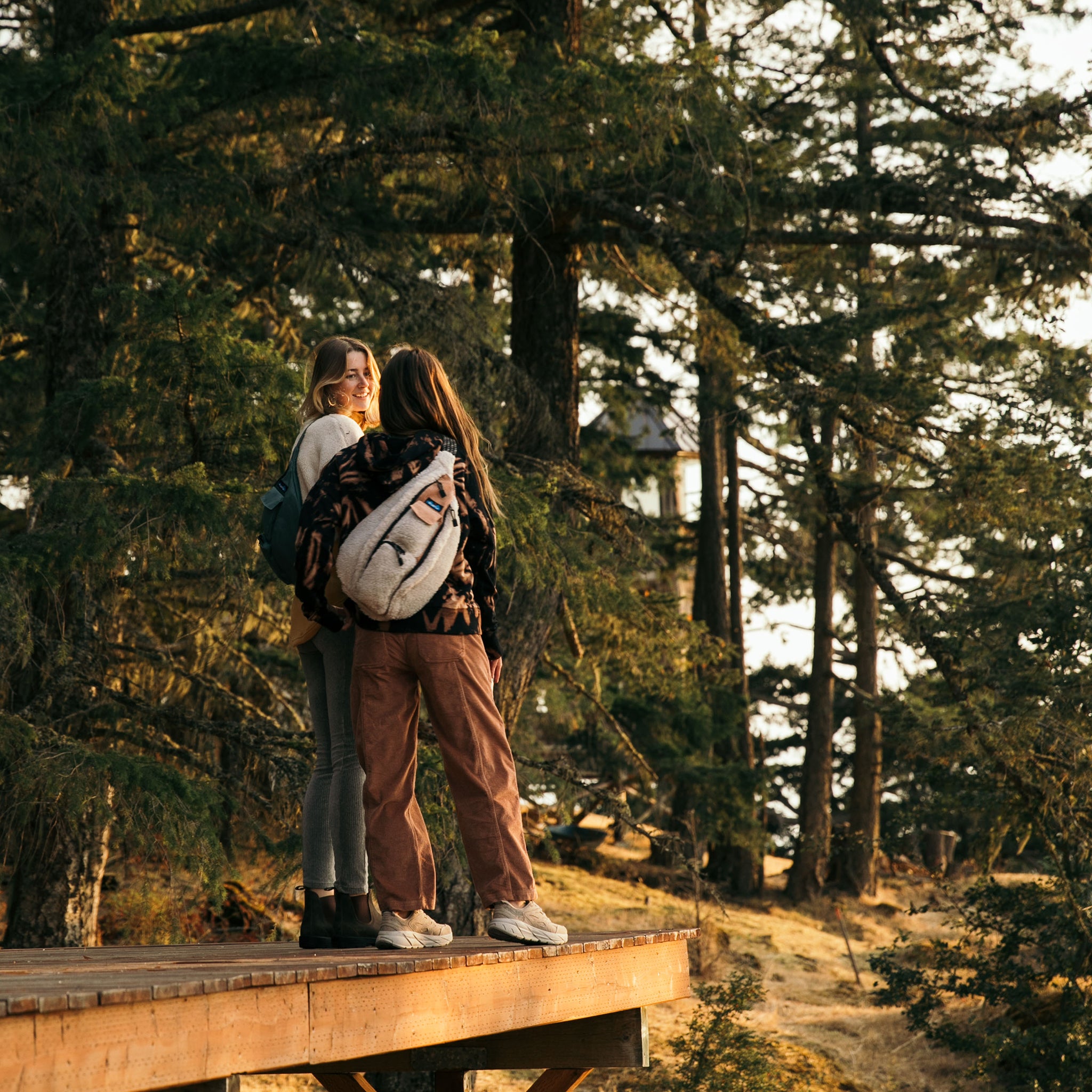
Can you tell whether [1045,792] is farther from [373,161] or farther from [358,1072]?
[373,161]

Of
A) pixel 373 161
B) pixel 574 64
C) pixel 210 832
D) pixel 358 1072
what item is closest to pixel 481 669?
pixel 358 1072

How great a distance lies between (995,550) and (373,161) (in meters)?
6.79

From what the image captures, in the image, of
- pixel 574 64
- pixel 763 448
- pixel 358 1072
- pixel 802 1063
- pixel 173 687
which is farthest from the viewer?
pixel 763 448

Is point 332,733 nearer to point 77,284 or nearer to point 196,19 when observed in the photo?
point 77,284

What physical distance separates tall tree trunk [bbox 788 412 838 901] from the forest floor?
55 centimetres

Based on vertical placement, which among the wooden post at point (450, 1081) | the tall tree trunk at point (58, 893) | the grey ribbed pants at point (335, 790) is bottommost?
the wooden post at point (450, 1081)

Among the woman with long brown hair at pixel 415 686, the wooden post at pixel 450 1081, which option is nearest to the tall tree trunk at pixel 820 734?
the wooden post at pixel 450 1081

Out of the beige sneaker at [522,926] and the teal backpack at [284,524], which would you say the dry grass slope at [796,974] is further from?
the teal backpack at [284,524]

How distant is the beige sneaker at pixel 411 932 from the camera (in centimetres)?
373

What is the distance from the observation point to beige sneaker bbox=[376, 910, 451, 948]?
3.73 metres

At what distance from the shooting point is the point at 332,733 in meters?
3.99

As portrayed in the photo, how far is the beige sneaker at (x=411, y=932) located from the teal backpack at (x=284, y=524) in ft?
3.47

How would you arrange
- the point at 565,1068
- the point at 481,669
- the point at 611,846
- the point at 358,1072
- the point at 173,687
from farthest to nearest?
the point at 611,846, the point at 173,687, the point at 358,1072, the point at 565,1068, the point at 481,669

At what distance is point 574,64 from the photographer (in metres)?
7.94
